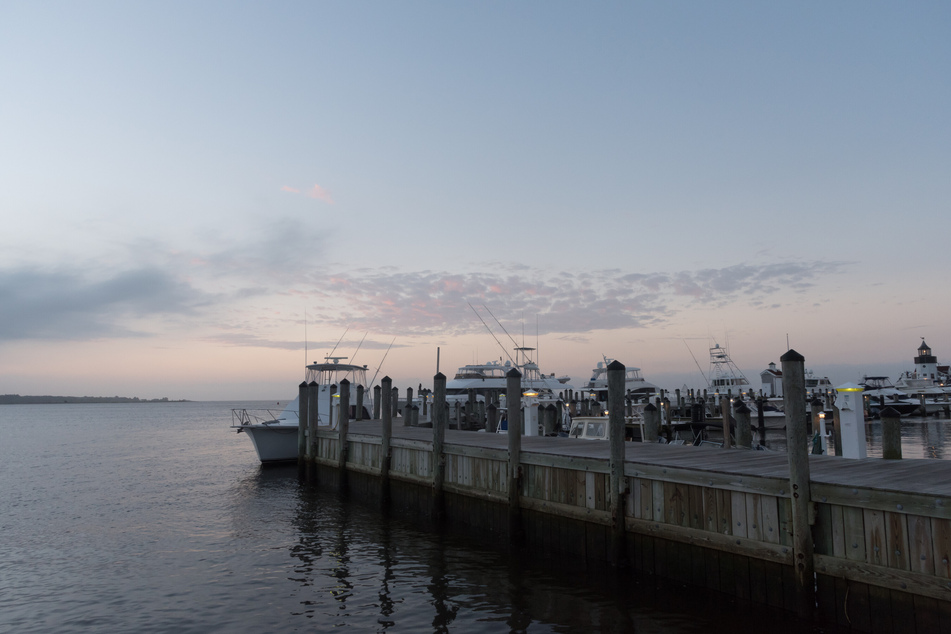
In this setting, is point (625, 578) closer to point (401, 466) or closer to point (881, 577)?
point (881, 577)

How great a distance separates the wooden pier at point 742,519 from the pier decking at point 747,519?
17 mm

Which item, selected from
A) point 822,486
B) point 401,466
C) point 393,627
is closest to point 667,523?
point 822,486

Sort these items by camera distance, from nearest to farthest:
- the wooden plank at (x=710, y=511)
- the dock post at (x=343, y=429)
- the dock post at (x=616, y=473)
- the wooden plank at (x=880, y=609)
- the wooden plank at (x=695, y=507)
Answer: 1. the wooden plank at (x=880, y=609)
2. the wooden plank at (x=710, y=511)
3. the wooden plank at (x=695, y=507)
4. the dock post at (x=616, y=473)
5. the dock post at (x=343, y=429)

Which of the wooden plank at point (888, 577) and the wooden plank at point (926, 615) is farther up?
the wooden plank at point (888, 577)

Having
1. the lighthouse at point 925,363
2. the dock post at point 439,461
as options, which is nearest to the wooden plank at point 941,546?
the dock post at point 439,461

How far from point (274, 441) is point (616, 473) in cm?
2269

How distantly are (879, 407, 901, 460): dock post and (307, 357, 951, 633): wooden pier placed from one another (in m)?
0.91

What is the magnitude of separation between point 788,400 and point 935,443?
34559 mm

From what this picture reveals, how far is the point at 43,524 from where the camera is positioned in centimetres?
1814

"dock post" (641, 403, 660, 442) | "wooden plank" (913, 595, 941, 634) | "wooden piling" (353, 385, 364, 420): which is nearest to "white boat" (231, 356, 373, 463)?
"wooden piling" (353, 385, 364, 420)

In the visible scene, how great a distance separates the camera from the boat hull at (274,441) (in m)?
28.6

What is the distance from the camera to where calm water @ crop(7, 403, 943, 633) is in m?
9.05

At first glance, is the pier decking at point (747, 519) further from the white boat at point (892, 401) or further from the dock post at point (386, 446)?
the white boat at point (892, 401)

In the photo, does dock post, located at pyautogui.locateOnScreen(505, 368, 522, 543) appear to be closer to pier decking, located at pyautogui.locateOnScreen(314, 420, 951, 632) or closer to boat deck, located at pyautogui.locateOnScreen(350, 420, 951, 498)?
pier decking, located at pyautogui.locateOnScreen(314, 420, 951, 632)
